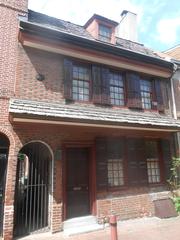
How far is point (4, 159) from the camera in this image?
6.73 meters

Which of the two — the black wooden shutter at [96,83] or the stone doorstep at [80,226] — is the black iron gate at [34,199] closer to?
the stone doorstep at [80,226]

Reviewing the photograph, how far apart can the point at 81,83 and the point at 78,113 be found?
6.28ft

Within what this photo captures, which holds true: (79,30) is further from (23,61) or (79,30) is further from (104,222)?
(104,222)

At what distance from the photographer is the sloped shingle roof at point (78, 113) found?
6141 millimetres

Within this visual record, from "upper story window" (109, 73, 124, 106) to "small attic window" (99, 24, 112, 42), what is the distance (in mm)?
1949

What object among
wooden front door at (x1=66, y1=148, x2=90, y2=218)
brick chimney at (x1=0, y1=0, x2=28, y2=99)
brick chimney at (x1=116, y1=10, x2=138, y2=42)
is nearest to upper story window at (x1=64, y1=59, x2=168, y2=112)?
brick chimney at (x1=0, y1=0, x2=28, y2=99)

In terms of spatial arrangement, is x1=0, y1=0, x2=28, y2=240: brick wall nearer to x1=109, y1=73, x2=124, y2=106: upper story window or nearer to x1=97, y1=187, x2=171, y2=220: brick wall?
x1=97, y1=187, x2=171, y2=220: brick wall

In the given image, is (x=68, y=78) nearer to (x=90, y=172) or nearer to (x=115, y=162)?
(x=90, y=172)

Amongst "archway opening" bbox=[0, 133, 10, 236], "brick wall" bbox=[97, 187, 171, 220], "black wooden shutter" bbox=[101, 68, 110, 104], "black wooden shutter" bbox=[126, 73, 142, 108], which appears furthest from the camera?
"black wooden shutter" bbox=[126, 73, 142, 108]

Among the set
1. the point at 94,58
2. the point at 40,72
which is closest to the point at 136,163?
the point at 94,58

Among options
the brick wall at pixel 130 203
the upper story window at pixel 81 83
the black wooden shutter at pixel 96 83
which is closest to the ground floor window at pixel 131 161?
the brick wall at pixel 130 203

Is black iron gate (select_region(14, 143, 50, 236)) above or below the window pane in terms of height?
below

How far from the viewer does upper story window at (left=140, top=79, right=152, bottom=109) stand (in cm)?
991

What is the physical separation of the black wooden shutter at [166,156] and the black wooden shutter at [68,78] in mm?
4785
